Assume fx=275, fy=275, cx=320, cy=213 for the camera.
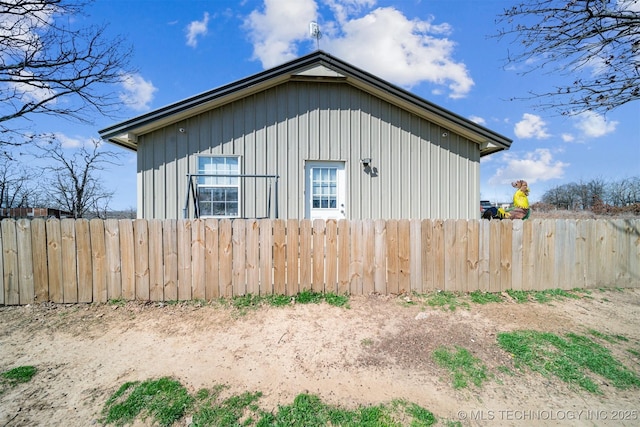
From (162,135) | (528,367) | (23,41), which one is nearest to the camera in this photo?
(528,367)

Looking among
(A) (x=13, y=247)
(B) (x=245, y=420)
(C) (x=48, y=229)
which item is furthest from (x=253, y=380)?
(A) (x=13, y=247)

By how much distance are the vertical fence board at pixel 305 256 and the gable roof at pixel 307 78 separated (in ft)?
13.2

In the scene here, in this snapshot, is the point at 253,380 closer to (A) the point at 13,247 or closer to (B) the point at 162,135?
(A) the point at 13,247

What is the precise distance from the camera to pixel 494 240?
4.55 meters

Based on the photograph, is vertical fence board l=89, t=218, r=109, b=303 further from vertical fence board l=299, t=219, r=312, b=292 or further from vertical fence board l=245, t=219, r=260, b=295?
vertical fence board l=299, t=219, r=312, b=292

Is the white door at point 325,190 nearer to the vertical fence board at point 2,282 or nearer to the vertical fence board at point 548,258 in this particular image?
the vertical fence board at point 548,258

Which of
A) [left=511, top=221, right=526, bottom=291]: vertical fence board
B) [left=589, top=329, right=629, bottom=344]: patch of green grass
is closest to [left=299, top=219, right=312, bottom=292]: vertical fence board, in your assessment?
[left=511, top=221, right=526, bottom=291]: vertical fence board

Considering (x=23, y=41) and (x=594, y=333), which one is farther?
(x=23, y=41)

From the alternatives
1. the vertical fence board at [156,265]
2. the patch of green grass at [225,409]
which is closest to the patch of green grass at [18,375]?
the vertical fence board at [156,265]

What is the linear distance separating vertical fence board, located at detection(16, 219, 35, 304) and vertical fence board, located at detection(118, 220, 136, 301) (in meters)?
1.24

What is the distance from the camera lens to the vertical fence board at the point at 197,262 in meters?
4.07

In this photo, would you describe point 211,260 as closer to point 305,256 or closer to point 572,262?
point 305,256

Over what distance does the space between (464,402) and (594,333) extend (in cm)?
251

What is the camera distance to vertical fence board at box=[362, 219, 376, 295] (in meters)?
4.30
